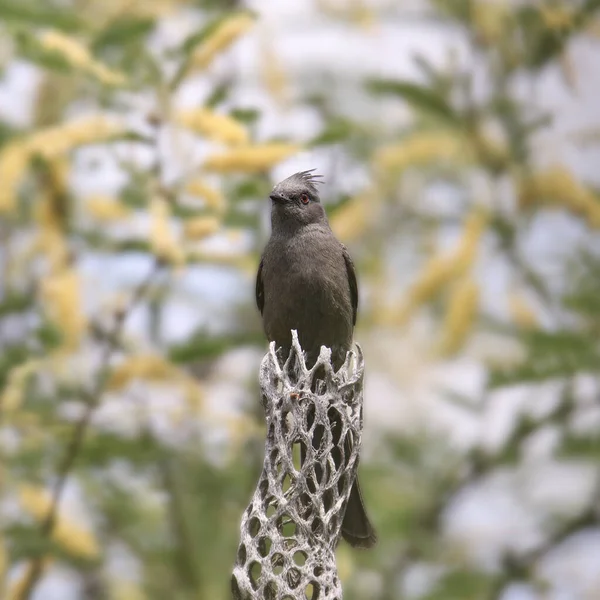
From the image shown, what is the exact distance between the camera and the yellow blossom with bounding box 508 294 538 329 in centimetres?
634

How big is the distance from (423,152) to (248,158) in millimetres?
1816

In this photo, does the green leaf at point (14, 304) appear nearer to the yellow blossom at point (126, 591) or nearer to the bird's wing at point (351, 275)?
the bird's wing at point (351, 275)

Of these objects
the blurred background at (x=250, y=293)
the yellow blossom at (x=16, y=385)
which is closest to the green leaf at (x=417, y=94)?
the blurred background at (x=250, y=293)

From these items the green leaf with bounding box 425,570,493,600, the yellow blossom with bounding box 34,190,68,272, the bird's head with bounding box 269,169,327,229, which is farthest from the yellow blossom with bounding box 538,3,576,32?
the green leaf with bounding box 425,570,493,600

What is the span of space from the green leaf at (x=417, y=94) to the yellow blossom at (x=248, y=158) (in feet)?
3.31

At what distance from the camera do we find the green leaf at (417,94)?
5.88m

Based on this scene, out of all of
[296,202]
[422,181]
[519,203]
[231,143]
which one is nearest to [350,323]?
[296,202]

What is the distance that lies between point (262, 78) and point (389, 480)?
2974 mm

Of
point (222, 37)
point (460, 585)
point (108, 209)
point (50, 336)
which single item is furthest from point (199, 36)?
point (460, 585)

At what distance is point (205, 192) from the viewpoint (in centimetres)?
520

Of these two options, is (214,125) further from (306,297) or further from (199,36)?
(306,297)

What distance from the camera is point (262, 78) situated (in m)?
7.13

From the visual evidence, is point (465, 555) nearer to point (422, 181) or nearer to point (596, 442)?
point (596, 442)

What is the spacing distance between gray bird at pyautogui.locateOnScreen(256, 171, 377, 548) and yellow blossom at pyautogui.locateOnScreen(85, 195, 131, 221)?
1.23m
